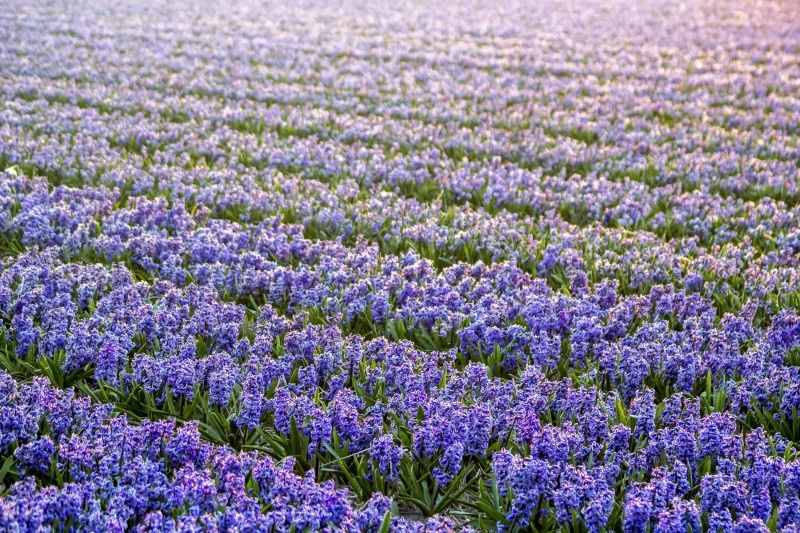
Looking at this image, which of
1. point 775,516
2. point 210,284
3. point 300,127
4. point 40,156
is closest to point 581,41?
point 300,127

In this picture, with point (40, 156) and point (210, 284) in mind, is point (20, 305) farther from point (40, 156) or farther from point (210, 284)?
point (40, 156)

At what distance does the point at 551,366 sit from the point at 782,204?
13.7 feet

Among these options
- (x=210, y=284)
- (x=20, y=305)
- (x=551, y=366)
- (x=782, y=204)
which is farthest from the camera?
(x=782, y=204)

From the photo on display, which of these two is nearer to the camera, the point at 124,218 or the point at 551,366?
the point at 551,366

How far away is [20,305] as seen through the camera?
4.89 meters

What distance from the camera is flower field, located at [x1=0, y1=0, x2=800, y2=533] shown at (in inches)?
133

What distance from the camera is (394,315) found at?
16.9 ft

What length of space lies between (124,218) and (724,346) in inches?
184

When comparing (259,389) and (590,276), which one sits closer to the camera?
(259,389)

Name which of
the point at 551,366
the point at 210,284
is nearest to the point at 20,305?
the point at 210,284

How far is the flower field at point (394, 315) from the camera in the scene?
3.39 m

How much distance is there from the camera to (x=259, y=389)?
4.11 metres

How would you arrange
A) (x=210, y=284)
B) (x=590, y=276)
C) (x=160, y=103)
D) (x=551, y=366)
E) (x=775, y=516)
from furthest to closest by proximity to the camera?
(x=160, y=103) < (x=590, y=276) < (x=210, y=284) < (x=551, y=366) < (x=775, y=516)

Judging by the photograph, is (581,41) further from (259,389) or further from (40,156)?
(259,389)
